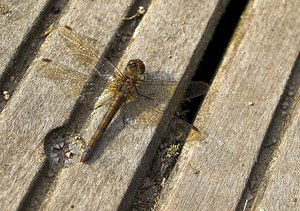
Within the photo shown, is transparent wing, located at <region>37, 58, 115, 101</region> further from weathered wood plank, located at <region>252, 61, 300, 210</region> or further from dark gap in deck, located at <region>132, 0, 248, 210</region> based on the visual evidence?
→ weathered wood plank, located at <region>252, 61, 300, 210</region>

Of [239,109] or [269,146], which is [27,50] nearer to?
[239,109]

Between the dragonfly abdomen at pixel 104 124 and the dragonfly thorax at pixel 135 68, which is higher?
the dragonfly thorax at pixel 135 68

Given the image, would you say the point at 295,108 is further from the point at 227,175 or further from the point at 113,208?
the point at 113,208

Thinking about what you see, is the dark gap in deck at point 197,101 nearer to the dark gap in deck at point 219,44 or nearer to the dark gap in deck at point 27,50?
the dark gap in deck at point 219,44

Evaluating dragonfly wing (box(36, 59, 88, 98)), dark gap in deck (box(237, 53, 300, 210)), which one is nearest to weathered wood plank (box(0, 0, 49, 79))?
dragonfly wing (box(36, 59, 88, 98))

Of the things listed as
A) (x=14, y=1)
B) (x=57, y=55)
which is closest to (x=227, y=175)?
(x=57, y=55)

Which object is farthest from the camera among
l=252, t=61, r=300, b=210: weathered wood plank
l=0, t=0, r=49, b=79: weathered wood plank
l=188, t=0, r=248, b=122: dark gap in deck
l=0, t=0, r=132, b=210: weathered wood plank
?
l=188, t=0, r=248, b=122: dark gap in deck

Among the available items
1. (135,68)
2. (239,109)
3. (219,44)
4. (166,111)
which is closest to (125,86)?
(135,68)

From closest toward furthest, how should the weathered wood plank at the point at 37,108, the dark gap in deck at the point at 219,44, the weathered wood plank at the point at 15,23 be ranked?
the weathered wood plank at the point at 37,108 < the weathered wood plank at the point at 15,23 < the dark gap in deck at the point at 219,44

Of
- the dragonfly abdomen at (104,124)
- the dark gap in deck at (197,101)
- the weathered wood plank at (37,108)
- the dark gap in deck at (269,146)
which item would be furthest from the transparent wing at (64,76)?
the dark gap in deck at (269,146)
